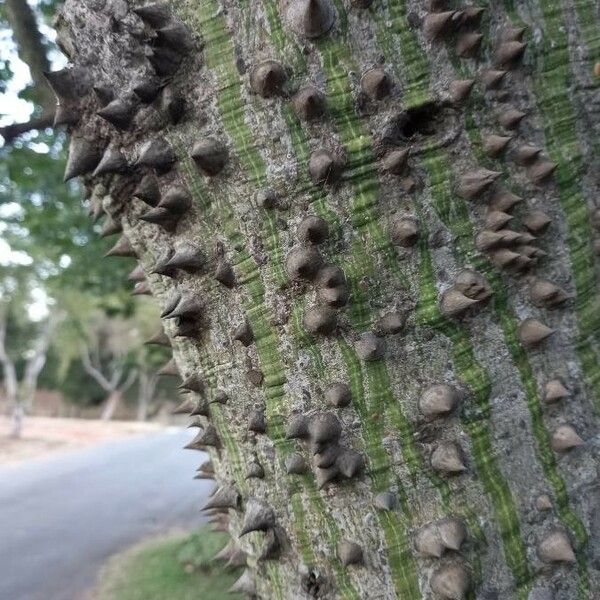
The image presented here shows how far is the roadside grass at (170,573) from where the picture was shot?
6582 mm

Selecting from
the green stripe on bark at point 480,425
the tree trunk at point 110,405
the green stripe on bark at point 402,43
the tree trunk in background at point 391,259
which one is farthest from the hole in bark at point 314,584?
the tree trunk at point 110,405

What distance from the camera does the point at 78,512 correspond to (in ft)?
34.0

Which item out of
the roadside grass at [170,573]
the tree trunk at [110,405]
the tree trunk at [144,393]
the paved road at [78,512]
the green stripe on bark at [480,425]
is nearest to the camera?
the green stripe on bark at [480,425]

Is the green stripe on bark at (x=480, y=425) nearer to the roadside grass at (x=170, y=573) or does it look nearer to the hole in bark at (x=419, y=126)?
the hole in bark at (x=419, y=126)

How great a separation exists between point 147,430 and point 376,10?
3001 cm

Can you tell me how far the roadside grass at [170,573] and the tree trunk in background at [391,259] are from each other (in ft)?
17.6

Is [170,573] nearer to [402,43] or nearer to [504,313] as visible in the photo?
[504,313]

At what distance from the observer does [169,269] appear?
1.36 metres

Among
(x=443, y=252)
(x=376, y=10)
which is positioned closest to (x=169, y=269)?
(x=443, y=252)

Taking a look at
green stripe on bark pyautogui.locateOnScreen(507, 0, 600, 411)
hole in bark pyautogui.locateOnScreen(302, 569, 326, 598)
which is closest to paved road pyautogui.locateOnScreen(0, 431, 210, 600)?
hole in bark pyautogui.locateOnScreen(302, 569, 326, 598)

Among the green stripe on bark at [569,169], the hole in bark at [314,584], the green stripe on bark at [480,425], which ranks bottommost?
the hole in bark at [314,584]

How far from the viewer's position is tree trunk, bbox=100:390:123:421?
37.0m

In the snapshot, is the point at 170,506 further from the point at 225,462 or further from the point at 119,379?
the point at 119,379

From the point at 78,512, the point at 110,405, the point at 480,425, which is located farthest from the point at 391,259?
the point at 110,405
